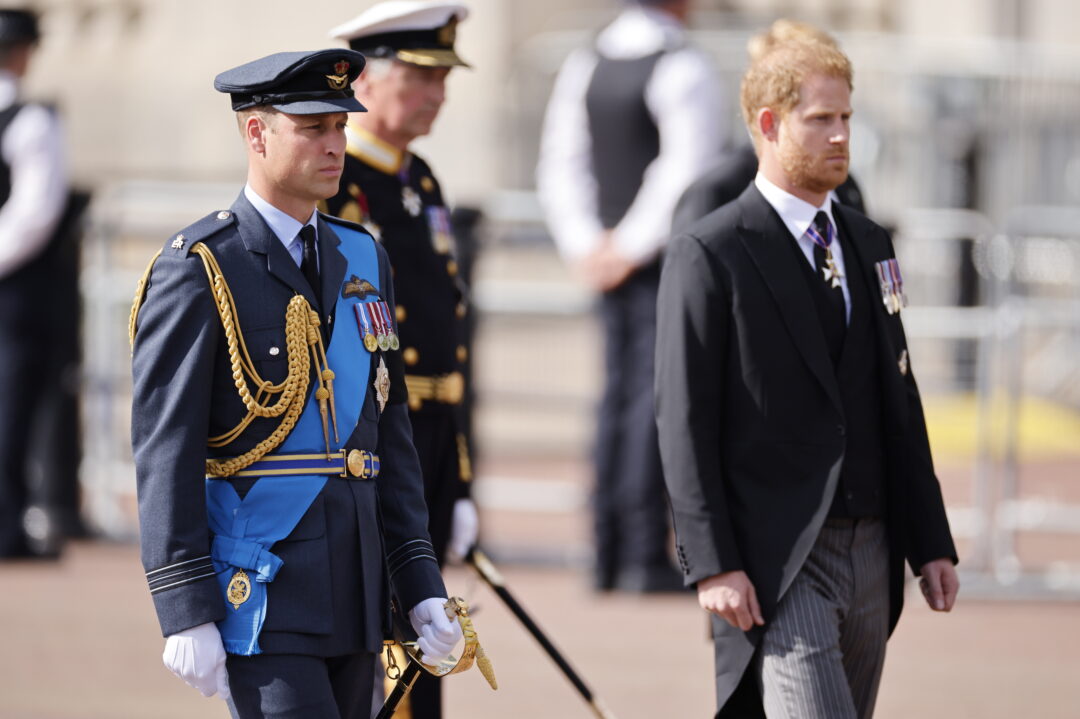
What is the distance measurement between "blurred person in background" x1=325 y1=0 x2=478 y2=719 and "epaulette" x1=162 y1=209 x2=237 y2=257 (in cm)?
108

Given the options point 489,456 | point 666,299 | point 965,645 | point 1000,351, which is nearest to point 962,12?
point 489,456

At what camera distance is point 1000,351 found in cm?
857

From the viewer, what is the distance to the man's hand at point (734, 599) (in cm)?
391

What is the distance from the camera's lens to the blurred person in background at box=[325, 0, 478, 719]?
469 centimetres

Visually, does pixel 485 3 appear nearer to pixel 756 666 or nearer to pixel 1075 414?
pixel 1075 414

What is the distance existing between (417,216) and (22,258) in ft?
14.3

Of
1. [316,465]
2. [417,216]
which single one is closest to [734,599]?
[316,465]

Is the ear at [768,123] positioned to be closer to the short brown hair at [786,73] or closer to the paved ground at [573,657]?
the short brown hair at [786,73]

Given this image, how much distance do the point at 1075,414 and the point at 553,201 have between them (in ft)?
21.9

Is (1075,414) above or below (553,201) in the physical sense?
below

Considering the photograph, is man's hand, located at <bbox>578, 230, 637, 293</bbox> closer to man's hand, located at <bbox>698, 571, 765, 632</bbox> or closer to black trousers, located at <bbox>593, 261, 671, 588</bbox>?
black trousers, located at <bbox>593, 261, 671, 588</bbox>

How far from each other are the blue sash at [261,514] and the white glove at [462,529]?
1.34 metres

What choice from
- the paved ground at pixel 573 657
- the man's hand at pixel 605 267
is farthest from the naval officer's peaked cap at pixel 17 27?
the man's hand at pixel 605 267

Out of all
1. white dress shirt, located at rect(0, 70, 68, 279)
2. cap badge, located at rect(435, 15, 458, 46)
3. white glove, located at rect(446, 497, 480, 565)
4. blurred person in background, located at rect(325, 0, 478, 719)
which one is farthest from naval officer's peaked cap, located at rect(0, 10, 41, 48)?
white glove, located at rect(446, 497, 480, 565)
